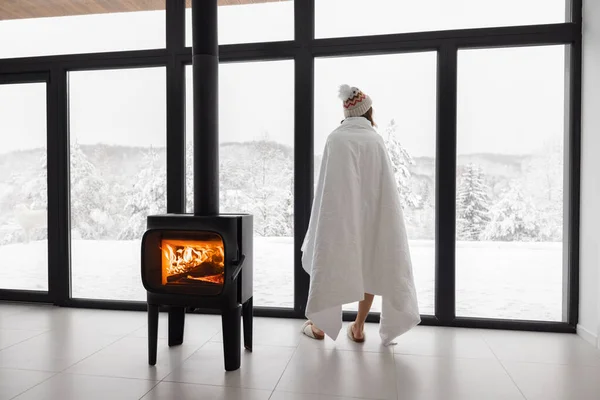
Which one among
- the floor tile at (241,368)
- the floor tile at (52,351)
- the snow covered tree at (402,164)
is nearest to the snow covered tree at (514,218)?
the snow covered tree at (402,164)

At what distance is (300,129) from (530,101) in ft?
4.77

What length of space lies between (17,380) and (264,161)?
1.78 m

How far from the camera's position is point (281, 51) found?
9.14 ft

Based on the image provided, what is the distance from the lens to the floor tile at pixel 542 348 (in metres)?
2.10

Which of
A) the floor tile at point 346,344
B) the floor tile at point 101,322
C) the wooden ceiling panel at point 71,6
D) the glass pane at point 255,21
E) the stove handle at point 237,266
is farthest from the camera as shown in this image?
the wooden ceiling panel at point 71,6

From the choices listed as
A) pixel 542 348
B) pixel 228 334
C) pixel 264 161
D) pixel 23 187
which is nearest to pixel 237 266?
pixel 228 334

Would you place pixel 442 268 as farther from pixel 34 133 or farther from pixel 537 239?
pixel 34 133

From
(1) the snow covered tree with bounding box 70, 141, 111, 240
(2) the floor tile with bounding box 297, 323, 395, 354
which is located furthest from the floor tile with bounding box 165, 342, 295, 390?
(1) the snow covered tree with bounding box 70, 141, 111, 240

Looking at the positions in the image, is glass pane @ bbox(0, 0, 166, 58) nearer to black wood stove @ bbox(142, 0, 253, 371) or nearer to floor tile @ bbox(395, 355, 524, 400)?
black wood stove @ bbox(142, 0, 253, 371)

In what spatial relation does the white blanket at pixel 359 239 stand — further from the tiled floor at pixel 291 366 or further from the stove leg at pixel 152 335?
the stove leg at pixel 152 335

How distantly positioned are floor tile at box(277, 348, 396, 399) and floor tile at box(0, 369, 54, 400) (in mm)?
1063

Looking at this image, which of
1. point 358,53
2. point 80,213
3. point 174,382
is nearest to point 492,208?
point 358,53

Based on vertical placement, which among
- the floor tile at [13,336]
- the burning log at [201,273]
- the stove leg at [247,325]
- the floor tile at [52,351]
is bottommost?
the floor tile at [13,336]

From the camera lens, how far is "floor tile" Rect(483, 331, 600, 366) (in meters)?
2.10
